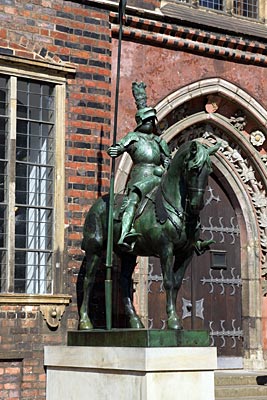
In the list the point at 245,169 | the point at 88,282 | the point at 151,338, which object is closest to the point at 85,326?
the point at 88,282

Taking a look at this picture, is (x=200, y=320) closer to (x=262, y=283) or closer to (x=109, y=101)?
(x=262, y=283)

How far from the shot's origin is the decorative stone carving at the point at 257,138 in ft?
42.8

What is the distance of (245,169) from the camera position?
13031 millimetres

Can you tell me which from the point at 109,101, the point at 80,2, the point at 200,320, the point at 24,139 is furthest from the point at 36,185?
the point at 200,320

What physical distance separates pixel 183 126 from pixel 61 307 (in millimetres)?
3206

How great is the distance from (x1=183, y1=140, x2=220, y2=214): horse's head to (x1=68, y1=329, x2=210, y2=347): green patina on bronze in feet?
3.92

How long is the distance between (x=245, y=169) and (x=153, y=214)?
378cm

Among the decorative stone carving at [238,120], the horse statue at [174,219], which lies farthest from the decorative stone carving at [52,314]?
the decorative stone carving at [238,120]

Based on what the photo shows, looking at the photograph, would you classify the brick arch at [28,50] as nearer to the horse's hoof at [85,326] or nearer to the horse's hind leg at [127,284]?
the horse's hind leg at [127,284]

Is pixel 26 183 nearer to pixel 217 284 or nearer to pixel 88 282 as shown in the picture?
pixel 88 282

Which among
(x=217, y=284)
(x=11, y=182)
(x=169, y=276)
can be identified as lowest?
(x=169, y=276)

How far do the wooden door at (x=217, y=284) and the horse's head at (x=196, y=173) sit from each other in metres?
3.36

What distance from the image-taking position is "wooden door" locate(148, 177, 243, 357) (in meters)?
12.5

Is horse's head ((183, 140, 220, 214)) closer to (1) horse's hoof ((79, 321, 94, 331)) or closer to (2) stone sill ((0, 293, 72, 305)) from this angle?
(1) horse's hoof ((79, 321, 94, 331))
